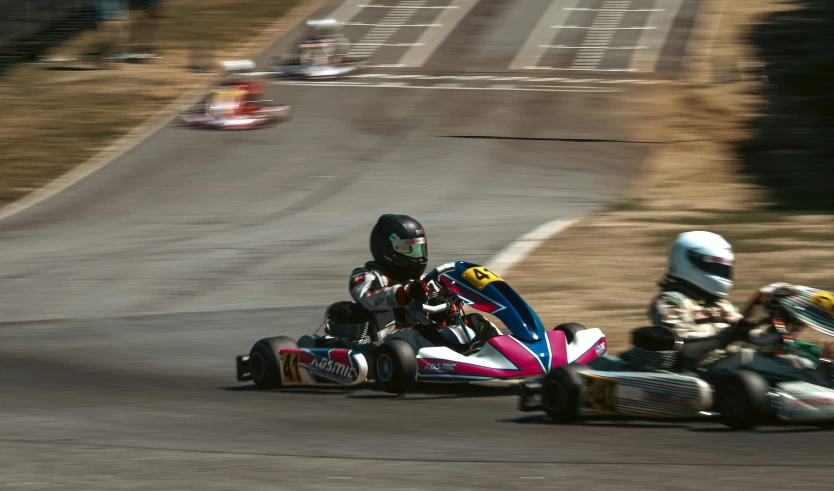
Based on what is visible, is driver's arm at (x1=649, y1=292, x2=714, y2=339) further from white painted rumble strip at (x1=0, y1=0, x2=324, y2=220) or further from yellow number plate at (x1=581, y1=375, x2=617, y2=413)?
white painted rumble strip at (x1=0, y1=0, x2=324, y2=220)

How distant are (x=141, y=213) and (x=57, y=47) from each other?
50.2ft

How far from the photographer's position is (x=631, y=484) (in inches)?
224

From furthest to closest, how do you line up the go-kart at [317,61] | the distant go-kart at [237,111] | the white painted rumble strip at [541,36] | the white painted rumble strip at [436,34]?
1. the white painted rumble strip at [436,34]
2. the white painted rumble strip at [541,36]
3. the go-kart at [317,61]
4. the distant go-kart at [237,111]

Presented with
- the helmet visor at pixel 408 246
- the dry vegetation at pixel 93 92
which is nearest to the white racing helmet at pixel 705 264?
the helmet visor at pixel 408 246

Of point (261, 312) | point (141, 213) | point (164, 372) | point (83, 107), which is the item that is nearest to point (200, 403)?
point (164, 372)

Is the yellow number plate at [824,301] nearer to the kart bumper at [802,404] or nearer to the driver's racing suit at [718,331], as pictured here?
the driver's racing suit at [718,331]

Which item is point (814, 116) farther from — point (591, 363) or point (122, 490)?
point (122, 490)

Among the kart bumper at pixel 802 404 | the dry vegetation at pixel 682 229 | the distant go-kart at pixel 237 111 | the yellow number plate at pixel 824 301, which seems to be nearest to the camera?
the kart bumper at pixel 802 404

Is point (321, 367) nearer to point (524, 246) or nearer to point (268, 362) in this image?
point (268, 362)

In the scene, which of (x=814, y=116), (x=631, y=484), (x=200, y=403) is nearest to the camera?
(x=631, y=484)

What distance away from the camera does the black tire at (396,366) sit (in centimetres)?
871

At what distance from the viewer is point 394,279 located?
978 centimetres

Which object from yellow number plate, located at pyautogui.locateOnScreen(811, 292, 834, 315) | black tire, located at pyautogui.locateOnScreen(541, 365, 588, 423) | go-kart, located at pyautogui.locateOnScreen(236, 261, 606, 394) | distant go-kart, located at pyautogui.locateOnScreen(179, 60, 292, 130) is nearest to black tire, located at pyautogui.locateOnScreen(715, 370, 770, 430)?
yellow number plate, located at pyautogui.locateOnScreen(811, 292, 834, 315)

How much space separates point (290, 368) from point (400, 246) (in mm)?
1263
